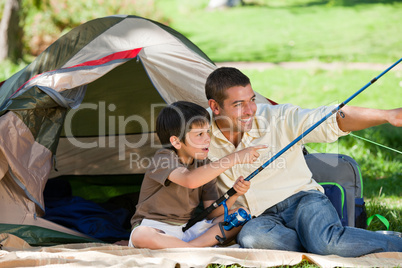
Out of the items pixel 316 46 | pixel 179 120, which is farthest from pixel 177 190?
pixel 316 46

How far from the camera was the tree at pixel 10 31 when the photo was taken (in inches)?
295

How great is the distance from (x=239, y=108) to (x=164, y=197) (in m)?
0.55

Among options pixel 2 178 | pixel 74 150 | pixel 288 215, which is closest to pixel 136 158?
pixel 74 150

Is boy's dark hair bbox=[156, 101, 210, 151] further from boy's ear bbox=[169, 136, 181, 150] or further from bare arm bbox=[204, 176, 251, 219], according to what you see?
bare arm bbox=[204, 176, 251, 219]

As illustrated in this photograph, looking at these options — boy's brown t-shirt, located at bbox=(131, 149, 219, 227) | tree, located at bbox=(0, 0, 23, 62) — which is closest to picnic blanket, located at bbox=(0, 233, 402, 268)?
boy's brown t-shirt, located at bbox=(131, 149, 219, 227)

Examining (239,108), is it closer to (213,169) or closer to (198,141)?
(198,141)

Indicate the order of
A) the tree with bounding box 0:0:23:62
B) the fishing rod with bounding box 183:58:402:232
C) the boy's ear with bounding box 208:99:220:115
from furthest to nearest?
the tree with bounding box 0:0:23:62 < the boy's ear with bounding box 208:99:220:115 < the fishing rod with bounding box 183:58:402:232

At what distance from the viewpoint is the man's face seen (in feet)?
8.78

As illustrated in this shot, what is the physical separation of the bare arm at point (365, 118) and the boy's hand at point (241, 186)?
0.50m

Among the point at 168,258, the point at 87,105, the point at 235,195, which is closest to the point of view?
the point at 168,258

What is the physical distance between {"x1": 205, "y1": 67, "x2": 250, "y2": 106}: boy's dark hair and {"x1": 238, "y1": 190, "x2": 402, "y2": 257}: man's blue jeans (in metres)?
0.60

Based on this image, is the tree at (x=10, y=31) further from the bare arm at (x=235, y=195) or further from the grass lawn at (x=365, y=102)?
the bare arm at (x=235, y=195)

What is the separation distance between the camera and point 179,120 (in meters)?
2.66

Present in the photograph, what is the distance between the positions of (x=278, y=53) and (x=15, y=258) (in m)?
7.79
